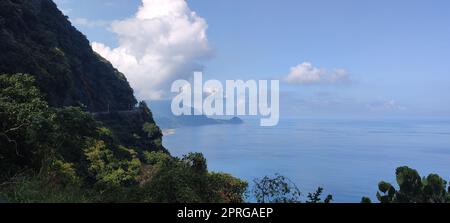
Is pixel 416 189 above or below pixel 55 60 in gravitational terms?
below

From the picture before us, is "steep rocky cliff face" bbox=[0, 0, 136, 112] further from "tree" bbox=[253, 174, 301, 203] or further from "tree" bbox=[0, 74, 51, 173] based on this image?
"tree" bbox=[253, 174, 301, 203]

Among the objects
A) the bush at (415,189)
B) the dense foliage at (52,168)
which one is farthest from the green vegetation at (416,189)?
the dense foliage at (52,168)

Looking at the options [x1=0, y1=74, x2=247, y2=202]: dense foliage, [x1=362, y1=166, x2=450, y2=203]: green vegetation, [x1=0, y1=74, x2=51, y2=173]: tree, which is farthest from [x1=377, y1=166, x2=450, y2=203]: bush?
[x1=0, y1=74, x2=51, y2=173]: tree

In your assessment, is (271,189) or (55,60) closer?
(271,189)

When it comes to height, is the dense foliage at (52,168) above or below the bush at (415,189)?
Result: above

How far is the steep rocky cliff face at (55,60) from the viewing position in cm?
4347

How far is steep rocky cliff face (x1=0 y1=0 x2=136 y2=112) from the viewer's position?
143ft

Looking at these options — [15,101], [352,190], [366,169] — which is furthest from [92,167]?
[366,169]

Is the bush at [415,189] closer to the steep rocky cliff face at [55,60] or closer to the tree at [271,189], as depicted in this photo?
the tree at [271,189]

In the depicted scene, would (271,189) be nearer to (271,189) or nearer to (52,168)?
(271,189)

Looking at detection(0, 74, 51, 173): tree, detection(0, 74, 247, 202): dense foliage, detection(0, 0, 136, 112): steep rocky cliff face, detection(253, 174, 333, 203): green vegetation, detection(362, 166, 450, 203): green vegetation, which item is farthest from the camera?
detection(0, 0, 136, 112): steep rocky cliff face

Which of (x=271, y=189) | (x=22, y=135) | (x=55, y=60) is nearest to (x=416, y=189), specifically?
(x=271, y=189)

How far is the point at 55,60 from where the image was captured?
172 feet

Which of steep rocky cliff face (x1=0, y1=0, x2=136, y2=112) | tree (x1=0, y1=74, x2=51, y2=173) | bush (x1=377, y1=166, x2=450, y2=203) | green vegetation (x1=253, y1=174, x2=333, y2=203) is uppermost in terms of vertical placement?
steep rocky cliff face (x1=0, y1=0, x2=136, y2=112)
